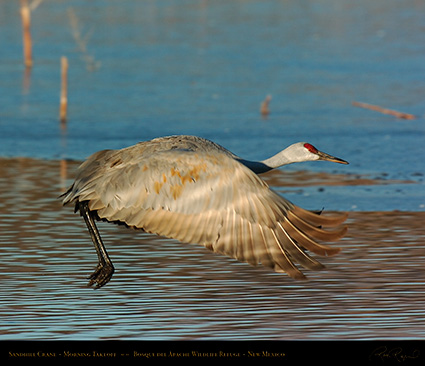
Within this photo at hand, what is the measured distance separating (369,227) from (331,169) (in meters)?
3.20

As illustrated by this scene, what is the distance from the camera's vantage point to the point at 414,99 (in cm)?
1767

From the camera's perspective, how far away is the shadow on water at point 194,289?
6566 mm

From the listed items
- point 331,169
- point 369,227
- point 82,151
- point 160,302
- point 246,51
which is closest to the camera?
point 160,302

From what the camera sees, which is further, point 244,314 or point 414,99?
point 414,99

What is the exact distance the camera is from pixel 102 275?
771 centimetres

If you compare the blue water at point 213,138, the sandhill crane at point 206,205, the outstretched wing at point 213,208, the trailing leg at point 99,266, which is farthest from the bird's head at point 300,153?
the trailing leg at point 99,266

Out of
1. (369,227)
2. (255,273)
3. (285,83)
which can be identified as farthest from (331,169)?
(285,83)

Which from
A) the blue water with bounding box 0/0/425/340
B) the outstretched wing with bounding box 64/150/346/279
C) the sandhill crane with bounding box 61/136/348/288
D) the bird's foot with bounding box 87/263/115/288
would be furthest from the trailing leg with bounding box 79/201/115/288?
the outstretched wing with bounding box 64/150/346/279

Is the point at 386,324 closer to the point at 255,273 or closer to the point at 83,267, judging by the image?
the point at 255,273

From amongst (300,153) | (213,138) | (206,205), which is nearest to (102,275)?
(206,205)

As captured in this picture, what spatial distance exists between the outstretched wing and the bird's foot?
67 cm

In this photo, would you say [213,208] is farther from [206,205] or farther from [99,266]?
[99,266]
